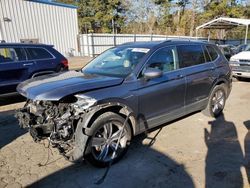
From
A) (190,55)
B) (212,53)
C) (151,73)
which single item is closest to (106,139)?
(151,73)

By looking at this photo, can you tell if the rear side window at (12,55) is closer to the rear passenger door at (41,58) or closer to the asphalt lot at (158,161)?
the rear passenger door at (41,58)

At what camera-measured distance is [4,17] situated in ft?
51.9

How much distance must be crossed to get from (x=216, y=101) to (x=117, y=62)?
9.01ft

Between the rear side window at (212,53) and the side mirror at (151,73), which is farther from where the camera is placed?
the rear side window at (212,53)

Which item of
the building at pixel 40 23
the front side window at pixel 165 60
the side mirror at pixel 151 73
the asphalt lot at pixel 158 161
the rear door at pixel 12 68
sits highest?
the building at pixel 40 23

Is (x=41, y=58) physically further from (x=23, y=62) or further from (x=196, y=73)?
(x=196, y=73)

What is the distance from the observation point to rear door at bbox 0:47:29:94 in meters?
6.57

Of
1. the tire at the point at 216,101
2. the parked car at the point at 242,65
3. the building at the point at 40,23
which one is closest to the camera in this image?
the tire at the point at 216,101

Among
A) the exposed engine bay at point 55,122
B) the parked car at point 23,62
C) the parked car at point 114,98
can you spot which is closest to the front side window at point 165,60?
the parked car at point 114,98

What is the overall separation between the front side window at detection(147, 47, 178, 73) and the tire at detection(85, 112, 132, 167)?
1180mm

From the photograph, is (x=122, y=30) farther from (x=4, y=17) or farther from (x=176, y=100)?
(x=176, y=100)

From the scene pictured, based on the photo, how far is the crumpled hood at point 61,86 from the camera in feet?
10.5

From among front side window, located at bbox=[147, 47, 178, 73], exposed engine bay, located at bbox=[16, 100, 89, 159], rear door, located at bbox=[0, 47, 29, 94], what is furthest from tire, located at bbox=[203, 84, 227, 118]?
rear door, located at bbox=[0, 47, 29, 94]

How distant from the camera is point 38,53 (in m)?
7.38
